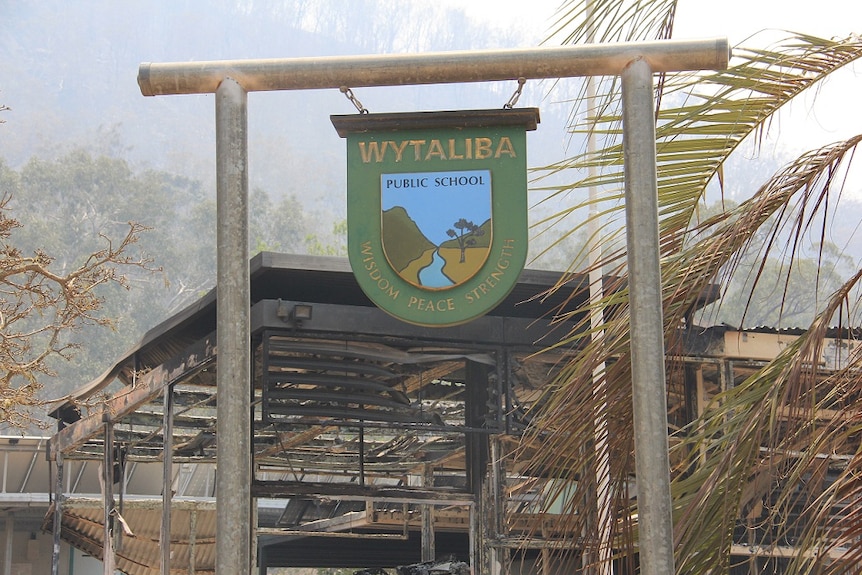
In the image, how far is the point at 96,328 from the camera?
282 ft

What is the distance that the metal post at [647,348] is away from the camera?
16.1ft

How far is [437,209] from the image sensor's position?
17.5ft

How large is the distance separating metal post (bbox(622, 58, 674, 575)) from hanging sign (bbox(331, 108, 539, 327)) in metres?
0.45

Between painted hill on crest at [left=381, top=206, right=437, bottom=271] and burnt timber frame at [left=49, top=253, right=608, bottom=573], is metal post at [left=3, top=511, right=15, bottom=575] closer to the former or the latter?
burnt timber frame at [left=49, top=253, right=608, bottom=573]

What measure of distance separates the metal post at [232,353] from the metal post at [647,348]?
1.57 metres

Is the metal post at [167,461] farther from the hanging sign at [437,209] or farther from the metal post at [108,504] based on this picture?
the hanging sign at [437,209]

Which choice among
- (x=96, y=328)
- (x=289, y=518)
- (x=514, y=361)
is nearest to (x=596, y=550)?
(x=514, y=361)

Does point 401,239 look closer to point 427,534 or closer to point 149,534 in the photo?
point 427,534

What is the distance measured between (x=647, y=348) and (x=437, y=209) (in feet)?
3.46

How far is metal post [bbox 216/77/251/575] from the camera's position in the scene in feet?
16.7

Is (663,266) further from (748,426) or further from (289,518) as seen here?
(289,518)

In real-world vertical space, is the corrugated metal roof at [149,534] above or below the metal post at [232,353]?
below

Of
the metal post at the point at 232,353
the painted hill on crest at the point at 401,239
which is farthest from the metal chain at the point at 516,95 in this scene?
the metal post at the point at 232,353

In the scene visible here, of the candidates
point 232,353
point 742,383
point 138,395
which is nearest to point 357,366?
point 138,395
